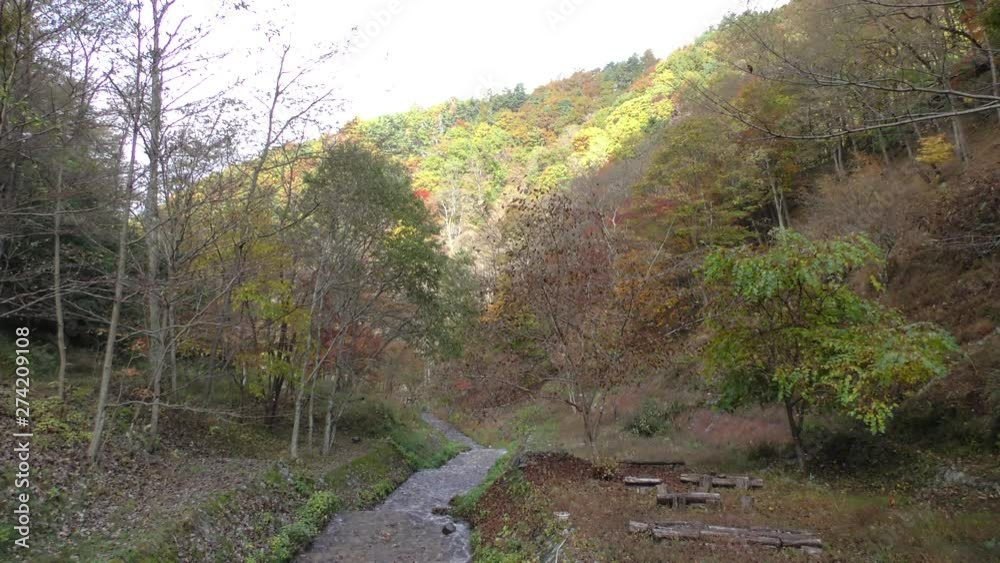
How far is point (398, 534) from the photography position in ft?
38.4

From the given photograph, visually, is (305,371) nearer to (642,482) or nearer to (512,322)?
(512,322)

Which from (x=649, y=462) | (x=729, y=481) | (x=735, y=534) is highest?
(x=735, y=534)

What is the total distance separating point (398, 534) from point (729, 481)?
702 cm

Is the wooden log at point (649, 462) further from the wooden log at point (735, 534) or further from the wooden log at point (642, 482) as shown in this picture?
the wooden log at point (735, 534)

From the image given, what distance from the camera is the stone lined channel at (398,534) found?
10.4 meters

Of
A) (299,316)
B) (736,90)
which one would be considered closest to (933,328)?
(299,316)

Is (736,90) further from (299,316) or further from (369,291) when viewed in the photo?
(299,316)

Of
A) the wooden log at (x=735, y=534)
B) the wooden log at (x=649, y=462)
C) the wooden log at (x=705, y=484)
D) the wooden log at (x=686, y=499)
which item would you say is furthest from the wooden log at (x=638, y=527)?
the wooden log at (x=649, y=462)

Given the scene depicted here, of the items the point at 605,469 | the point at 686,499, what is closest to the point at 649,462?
the point at 605,469

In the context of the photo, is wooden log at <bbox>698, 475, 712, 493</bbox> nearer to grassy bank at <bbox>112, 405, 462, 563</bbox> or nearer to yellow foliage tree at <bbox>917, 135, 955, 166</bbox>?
grassy bank at <bbox>112, 405, 462, 563</bbox>

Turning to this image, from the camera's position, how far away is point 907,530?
749 centimetres

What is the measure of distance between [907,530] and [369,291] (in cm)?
1666

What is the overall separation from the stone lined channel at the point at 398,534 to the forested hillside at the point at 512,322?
0.54 m

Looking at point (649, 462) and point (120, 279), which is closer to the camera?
point (120, 279)
